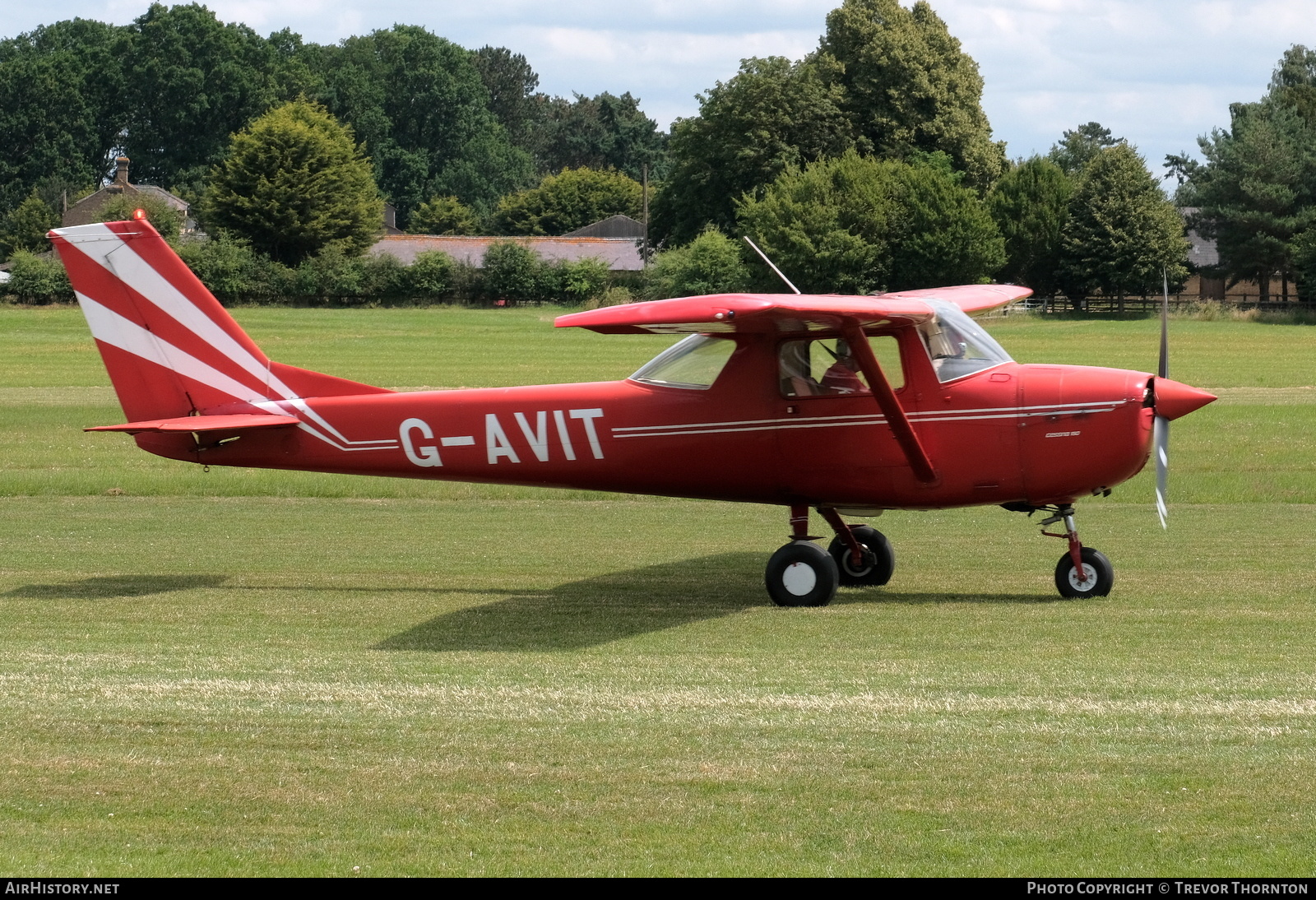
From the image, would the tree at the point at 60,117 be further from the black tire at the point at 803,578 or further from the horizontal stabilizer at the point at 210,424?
the black tire at the point at 803,578

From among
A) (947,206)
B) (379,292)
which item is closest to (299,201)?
(379,292)

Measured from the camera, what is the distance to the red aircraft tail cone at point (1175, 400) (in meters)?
11.0

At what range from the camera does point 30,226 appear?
11538 centimetres

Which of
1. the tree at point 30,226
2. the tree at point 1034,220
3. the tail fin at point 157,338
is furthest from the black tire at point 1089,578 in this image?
the tree at point 30,226

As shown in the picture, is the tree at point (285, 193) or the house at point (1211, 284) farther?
the house at point (1211, 284)

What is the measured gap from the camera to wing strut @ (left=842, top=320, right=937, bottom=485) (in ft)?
35.1

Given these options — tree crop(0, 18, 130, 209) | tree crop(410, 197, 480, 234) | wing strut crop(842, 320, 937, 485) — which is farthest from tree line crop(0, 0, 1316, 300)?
wing strut crop(842, 320, 937, 485)

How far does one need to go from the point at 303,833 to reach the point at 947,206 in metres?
72.1

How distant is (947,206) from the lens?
74.8 m

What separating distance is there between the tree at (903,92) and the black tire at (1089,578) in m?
77.5

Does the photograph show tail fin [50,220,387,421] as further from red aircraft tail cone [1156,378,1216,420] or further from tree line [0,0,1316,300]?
tree line [0,0,1316,300]

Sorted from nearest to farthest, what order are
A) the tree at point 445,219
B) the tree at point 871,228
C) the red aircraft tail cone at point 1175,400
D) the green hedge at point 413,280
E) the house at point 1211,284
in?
the red aircraft tail cone at point 1175,400 → the tree at point 871,228 → the green hedge at point 413,280 → the house at point 1211,284 → the tree at point 445,219

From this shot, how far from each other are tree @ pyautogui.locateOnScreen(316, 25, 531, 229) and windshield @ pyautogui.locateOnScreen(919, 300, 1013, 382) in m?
147
